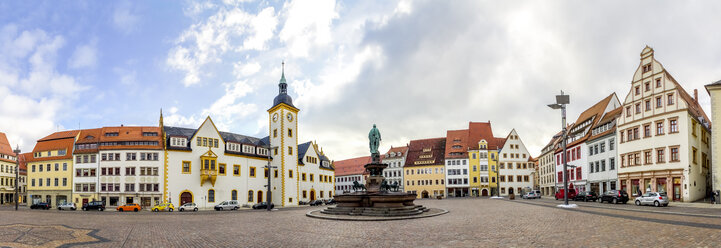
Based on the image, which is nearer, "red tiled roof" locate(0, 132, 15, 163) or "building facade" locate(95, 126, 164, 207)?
"building facade" locate(95, 126, 164, 207)

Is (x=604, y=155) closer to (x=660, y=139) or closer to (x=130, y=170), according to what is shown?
(x=660, y=139)

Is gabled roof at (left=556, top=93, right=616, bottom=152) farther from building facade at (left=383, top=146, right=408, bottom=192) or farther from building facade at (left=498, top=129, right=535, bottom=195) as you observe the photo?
building facade at (left=383, top=146, right=408, bottom=192)

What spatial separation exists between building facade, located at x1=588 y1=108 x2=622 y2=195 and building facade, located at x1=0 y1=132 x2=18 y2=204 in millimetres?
98692

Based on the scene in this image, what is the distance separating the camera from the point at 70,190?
58.2 metres

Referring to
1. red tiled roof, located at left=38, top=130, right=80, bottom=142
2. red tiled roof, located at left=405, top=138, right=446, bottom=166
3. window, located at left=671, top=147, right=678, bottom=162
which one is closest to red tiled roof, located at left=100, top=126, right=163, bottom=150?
red tiled roof, located at left=38, top=130, right=80, bottom=142

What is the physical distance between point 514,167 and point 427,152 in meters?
19.2

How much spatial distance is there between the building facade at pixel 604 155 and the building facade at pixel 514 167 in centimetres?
3920

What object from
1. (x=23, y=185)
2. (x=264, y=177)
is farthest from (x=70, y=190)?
(x=23, y=185)

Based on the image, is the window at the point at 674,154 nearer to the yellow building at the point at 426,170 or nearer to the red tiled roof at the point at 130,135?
the red tiled roof at the point at 130,135

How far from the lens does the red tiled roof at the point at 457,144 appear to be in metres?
99.5

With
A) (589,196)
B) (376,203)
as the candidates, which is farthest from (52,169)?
(589,196)

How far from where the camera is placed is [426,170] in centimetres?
10188

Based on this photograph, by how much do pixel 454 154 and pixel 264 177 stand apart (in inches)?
1861

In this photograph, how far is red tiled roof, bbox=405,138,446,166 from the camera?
336ft
